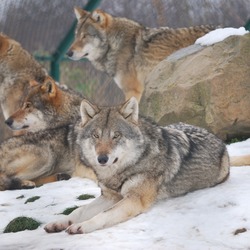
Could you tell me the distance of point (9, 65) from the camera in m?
7.71

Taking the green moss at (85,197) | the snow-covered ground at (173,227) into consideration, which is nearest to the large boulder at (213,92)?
the snow-covered ground at (173,227)

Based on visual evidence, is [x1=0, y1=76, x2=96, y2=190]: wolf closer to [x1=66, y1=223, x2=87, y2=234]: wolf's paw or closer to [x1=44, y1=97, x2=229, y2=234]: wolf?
[x1=44, y1=97, x2=229, y2=234]: wolf

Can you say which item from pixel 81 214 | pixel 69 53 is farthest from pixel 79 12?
pixel 81 214

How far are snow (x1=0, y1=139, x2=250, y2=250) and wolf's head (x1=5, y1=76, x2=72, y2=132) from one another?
1476mm

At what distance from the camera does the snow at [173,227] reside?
372 cm

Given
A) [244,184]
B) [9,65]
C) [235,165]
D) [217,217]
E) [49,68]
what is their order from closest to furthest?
[217,217]
[244,184]
[235,165]
[9,65]
[49,68]

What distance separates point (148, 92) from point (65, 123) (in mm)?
1678

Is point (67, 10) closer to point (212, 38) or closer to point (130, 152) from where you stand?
point (212, 38)

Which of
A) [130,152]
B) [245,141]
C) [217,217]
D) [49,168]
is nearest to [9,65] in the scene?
[49,168]

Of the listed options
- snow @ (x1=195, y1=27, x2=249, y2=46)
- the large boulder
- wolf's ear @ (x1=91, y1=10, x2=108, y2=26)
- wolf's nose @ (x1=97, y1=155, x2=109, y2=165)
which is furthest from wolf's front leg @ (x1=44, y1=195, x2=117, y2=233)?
wolf's ear @ (x1=91, y1=10, x2=108, y2=26)

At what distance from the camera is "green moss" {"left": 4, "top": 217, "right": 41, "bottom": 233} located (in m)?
4.54

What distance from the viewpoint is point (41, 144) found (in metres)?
6.07

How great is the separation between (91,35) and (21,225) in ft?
14.7

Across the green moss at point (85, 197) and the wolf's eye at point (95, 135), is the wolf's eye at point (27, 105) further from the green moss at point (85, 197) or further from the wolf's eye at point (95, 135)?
the wolf's eye at point (95, 135)
